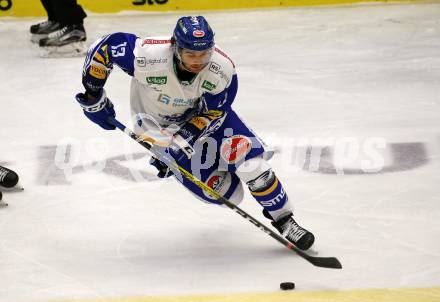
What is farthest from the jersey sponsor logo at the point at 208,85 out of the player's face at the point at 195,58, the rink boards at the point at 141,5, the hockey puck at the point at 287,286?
the rink boards at the point at 141,5

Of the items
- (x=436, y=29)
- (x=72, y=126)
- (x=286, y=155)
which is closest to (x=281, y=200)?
(x=286, y=155)

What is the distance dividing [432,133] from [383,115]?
437 mm

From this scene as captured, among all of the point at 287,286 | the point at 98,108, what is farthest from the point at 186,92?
the point at 287,286

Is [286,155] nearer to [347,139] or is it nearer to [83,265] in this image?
[347,139]

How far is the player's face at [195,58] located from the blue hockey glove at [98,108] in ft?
1.75

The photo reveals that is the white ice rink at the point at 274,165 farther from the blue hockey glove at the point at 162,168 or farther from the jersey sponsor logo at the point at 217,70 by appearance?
the jersey sponsor logo at the point at 217,70

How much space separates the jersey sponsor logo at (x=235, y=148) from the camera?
4.08 meters

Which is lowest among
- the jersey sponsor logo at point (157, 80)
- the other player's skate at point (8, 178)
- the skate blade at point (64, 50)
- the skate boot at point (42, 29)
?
the skate blade at point (64, 50)

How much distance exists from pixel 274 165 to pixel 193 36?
1.57m

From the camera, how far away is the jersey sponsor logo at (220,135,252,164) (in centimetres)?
408

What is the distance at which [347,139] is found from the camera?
553cm

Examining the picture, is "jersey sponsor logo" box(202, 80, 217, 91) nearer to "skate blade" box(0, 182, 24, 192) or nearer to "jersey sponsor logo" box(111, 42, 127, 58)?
"jersey sponsor logo" box(111, 42, 127, 58)

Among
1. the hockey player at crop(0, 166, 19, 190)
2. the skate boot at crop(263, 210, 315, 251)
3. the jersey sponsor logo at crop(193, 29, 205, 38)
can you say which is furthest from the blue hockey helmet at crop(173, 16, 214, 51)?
the hockey player at crop(0, 166, 19, 190)

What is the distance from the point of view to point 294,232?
4125 mm
